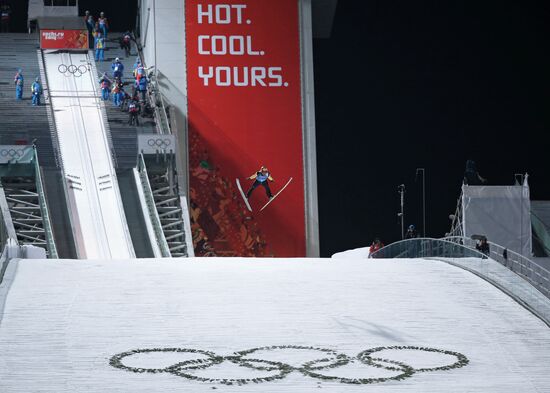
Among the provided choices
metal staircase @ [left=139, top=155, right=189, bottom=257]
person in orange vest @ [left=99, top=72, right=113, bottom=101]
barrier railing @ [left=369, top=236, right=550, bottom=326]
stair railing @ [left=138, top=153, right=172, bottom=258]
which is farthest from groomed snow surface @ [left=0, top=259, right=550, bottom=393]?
person in orange vest @ [left=99, top=72, right=113, bottom=101]

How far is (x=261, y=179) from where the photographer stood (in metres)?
31.4

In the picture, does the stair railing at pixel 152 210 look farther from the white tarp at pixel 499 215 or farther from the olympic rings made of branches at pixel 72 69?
the olympic rings made of branches at pixel 72 69

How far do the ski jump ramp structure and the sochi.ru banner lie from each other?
116 inches

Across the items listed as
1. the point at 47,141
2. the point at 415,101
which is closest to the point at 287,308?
the point at 47,141

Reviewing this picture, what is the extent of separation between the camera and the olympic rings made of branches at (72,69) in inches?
1396

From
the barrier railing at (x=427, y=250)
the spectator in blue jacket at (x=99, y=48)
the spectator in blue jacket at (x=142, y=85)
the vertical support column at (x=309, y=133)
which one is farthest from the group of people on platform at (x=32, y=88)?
the barrier railing at (x=427, y=250)

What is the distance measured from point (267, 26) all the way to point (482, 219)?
9.90 metres

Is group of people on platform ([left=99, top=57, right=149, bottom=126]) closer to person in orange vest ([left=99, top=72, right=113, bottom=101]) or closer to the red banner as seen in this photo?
person in orange vest ([left=99, top=72, right=113, bottom=101])

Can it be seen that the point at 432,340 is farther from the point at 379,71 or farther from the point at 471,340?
the point at 379,71

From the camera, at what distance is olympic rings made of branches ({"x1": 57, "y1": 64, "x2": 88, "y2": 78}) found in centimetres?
3547

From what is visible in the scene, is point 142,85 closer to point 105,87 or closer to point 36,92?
point 105,87

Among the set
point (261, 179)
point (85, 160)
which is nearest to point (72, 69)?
point (85, 160)

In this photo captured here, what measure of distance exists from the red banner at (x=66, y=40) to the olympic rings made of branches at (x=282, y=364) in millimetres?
24306

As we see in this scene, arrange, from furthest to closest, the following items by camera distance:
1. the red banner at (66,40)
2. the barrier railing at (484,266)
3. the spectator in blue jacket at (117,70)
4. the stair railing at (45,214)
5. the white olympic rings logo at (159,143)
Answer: the red banner at (66,40) < the spectator in blue jacket at (117,70) < the white olympic rings logo at (159,143) < the stair railing at (45,214) < the barrier railing at (484,266)
